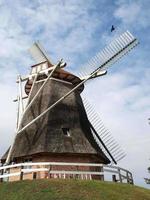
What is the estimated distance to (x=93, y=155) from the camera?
21.9 m

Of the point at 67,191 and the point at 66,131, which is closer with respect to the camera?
the point at 67,191

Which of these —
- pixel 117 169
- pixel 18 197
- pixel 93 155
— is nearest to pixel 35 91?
pixel 93 155

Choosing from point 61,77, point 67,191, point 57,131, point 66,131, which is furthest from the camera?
point 61,77

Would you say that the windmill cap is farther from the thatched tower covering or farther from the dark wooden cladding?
the dark wooden cladding

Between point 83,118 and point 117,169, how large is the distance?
19.6 feet

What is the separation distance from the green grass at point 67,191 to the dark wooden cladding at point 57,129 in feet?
12.6

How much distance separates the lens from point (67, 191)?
1592cm

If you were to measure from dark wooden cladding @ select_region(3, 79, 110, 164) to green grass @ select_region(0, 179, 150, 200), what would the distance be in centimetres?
384

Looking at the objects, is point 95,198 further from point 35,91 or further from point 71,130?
point 35,91

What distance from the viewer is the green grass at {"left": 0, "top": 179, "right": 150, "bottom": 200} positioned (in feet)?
51.3

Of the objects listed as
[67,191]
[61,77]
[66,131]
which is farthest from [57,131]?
[67,191]

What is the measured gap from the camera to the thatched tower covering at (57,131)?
21094 millimetres

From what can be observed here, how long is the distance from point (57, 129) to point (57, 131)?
19cm

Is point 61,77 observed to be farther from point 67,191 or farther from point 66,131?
point 67,191
